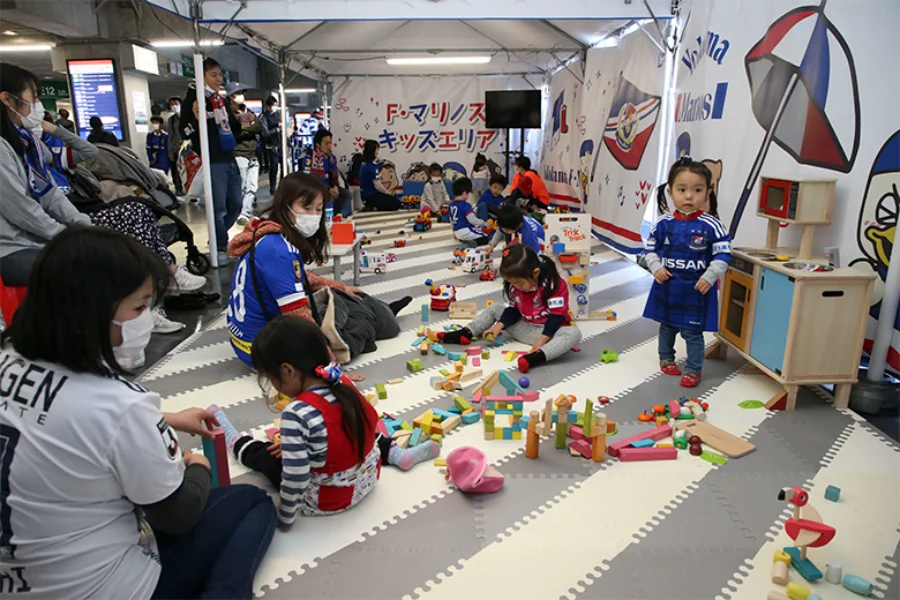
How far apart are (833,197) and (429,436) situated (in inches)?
102

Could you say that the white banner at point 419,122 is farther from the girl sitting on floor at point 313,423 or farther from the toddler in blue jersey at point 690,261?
the girl sitting on floor at point 313,423

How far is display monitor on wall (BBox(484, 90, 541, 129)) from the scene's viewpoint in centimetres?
1137

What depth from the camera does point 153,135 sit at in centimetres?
1252

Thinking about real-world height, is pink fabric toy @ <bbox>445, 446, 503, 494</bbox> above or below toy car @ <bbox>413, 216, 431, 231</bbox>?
below

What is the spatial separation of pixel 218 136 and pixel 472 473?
485cm

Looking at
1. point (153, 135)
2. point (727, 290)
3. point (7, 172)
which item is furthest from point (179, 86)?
point (727, 290)

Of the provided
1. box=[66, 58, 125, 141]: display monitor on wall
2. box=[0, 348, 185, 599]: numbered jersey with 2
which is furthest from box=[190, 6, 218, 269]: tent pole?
box=[66, 58, 125, 141]: display monitor on wall

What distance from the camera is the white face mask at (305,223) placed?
3.54 m

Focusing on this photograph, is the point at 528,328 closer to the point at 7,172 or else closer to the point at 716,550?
the point at 716,550

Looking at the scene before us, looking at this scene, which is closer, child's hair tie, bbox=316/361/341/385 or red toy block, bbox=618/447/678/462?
child's hair tie, bbox=316/361/341/385

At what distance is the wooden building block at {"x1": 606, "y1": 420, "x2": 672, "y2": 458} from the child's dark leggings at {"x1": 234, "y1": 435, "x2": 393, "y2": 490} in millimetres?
983

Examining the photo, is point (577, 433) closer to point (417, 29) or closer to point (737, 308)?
point (737, 308)

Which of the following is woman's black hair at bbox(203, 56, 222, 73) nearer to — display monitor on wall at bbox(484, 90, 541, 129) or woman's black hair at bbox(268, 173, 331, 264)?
woman's black hair at bbox(268, 173, 331, 264)

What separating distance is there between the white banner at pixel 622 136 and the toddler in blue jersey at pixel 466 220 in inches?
65.2
